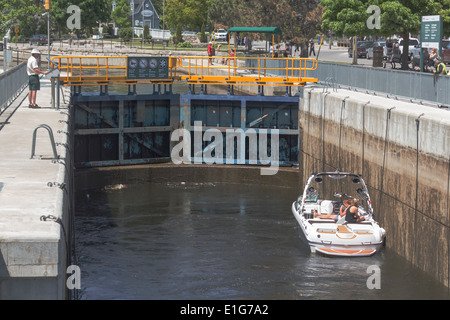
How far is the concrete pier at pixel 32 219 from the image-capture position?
10945 millimetres

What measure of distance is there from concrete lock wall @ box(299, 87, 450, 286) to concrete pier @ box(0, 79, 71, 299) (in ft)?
28.7

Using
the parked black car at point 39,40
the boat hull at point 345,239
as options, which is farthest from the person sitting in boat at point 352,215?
the parked black car at point 39,40

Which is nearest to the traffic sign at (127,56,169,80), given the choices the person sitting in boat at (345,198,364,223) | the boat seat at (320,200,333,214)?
the boat seat at (320,200,333,214)

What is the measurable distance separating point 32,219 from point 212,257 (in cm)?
1067

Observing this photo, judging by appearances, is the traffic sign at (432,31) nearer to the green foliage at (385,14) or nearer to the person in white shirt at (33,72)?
the green foliage at (385,14)

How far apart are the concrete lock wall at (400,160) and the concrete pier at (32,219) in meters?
8.76

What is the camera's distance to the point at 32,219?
40.6ft

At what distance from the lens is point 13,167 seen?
17000mm

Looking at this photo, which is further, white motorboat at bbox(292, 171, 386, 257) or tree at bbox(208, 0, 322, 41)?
tree at bbox(208, 0, 322, 41)

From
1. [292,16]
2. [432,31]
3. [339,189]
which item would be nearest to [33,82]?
[339,189]

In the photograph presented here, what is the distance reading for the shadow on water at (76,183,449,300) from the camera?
19531mm

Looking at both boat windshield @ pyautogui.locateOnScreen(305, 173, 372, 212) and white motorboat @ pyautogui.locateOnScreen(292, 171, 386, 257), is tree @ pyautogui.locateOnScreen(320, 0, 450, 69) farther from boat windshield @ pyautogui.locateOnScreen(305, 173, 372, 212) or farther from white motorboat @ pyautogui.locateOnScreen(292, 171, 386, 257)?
white motorboat @ pyautogui.locateOnScreen(292, 171, 386, 257)

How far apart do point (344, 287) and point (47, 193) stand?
27.5 feet
